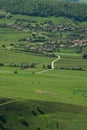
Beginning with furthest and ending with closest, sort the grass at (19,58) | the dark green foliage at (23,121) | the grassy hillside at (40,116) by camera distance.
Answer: the grass at (19,58)
the dark green foliage at (23,121)
the grassy hillside at (40,116)

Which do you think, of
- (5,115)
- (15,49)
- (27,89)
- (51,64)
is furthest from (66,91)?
(15,49)

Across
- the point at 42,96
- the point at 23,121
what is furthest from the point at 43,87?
the point at 23,121

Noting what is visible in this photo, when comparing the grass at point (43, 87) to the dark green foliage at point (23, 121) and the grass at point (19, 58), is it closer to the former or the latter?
the dark green foliage at point (23, 121)

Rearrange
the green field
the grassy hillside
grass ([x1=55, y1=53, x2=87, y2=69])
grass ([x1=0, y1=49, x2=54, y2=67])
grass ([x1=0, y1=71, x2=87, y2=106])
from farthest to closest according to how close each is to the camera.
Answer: grass ([x1=0, y1=49, x2=54, y2=67]) → grass ([x1=55, y1=53, x2=87, y2=69]) → grass ([x1=0, y1=71, x2=87, y2=106]) → the green field → the grassy hillside

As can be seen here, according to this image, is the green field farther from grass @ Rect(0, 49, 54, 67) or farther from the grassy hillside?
grass @ Rect(0, 49, 54, 67)

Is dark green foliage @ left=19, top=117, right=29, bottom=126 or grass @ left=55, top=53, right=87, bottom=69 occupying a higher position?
dark green foliage @ left=19, top=117, right=29, bottom=126

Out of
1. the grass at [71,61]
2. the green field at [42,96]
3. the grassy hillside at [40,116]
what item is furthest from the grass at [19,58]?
the grassy hillside at [40,116]

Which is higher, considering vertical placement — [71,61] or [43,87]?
[43,87]

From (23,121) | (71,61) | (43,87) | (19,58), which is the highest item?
(43,87)

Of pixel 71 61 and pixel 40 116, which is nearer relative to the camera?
pixel 40 116

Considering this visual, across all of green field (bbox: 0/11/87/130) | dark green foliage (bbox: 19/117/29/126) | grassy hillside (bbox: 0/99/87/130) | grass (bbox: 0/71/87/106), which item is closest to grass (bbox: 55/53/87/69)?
green field (bbox: 0/11/87/130)

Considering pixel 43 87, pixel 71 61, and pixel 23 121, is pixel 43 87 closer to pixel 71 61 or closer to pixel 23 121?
pixel 23 121

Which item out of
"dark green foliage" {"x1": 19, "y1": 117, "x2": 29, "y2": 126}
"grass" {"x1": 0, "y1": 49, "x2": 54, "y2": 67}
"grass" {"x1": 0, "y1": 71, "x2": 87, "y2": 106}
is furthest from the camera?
"grass" {"x1": 0, "y1": 49, "x2": 54, "y2": 67}
